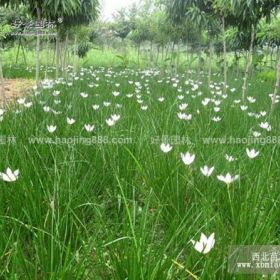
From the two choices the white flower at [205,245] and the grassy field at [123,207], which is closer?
the white flower at [205,245]

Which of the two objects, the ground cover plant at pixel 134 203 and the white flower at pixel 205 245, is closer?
the white flower at pixel 205 245

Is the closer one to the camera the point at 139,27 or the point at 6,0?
the point at 6,0

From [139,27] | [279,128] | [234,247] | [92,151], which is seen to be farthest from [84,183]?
[139,27]

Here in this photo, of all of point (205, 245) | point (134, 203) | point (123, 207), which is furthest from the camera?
point (123, 207)

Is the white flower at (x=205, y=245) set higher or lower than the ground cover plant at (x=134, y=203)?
higher

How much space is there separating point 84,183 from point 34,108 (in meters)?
2.63

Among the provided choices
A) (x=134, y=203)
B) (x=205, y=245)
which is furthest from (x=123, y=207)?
(x=205, y=245)

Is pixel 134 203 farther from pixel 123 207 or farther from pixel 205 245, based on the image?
pixel 123 207

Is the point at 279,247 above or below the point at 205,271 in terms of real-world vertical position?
below

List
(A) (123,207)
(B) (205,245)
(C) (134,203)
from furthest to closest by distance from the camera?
(A) (123,207), (C) (134,203), (B) (205,245)

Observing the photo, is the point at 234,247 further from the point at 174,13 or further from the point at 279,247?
the point at 174,13

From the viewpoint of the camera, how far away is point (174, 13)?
11.4m

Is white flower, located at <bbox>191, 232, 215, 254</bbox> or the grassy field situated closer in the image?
white flower, located at <bbox>191, 232, 215, 254</bbox>

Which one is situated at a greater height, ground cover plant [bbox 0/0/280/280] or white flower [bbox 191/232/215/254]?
white flower [bbox 191/232/215/254]
